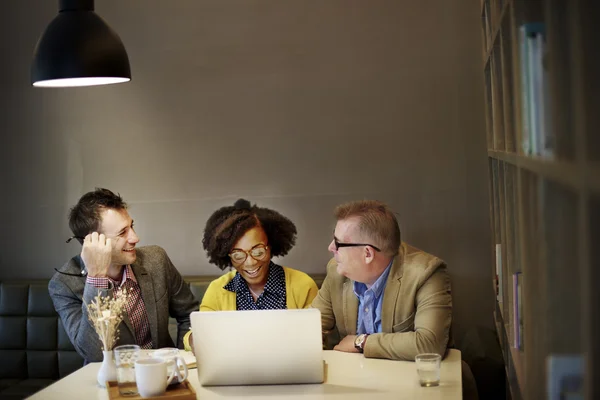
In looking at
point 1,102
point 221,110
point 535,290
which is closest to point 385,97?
point 221,110

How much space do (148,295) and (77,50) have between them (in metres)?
1.29

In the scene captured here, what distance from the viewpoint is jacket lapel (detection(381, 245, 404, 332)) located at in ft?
10.3

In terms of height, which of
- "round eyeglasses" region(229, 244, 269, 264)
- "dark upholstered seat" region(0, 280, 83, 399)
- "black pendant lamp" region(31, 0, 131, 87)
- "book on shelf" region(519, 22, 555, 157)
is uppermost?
"black pendant lamp" region(31, 0, 131, 87)

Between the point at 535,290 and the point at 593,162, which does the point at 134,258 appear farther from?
the point at 593,162

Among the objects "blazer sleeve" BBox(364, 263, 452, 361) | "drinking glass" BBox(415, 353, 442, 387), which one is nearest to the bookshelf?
"drinking glass" BBox(415, 353, 442, 387)

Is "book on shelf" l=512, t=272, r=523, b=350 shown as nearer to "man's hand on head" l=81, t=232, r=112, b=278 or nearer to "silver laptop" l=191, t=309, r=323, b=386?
"silver laptop" l=191, t=309, r=323, b=386

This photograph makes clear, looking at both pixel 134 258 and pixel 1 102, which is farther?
Result: pixel 1 102

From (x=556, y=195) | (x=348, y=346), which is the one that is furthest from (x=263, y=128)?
(x=556, y=195)

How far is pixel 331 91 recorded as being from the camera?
169 inches

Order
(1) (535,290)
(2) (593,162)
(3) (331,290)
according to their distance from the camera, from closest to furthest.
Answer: (2) (593,162)
(1) (535,290)
(3) (331,290)

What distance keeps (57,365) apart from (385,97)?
7.35ft

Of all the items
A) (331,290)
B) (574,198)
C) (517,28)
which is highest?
(517,28)

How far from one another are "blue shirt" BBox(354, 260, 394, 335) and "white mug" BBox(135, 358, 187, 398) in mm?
1037

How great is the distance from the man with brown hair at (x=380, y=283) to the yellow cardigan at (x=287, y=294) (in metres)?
0.35
